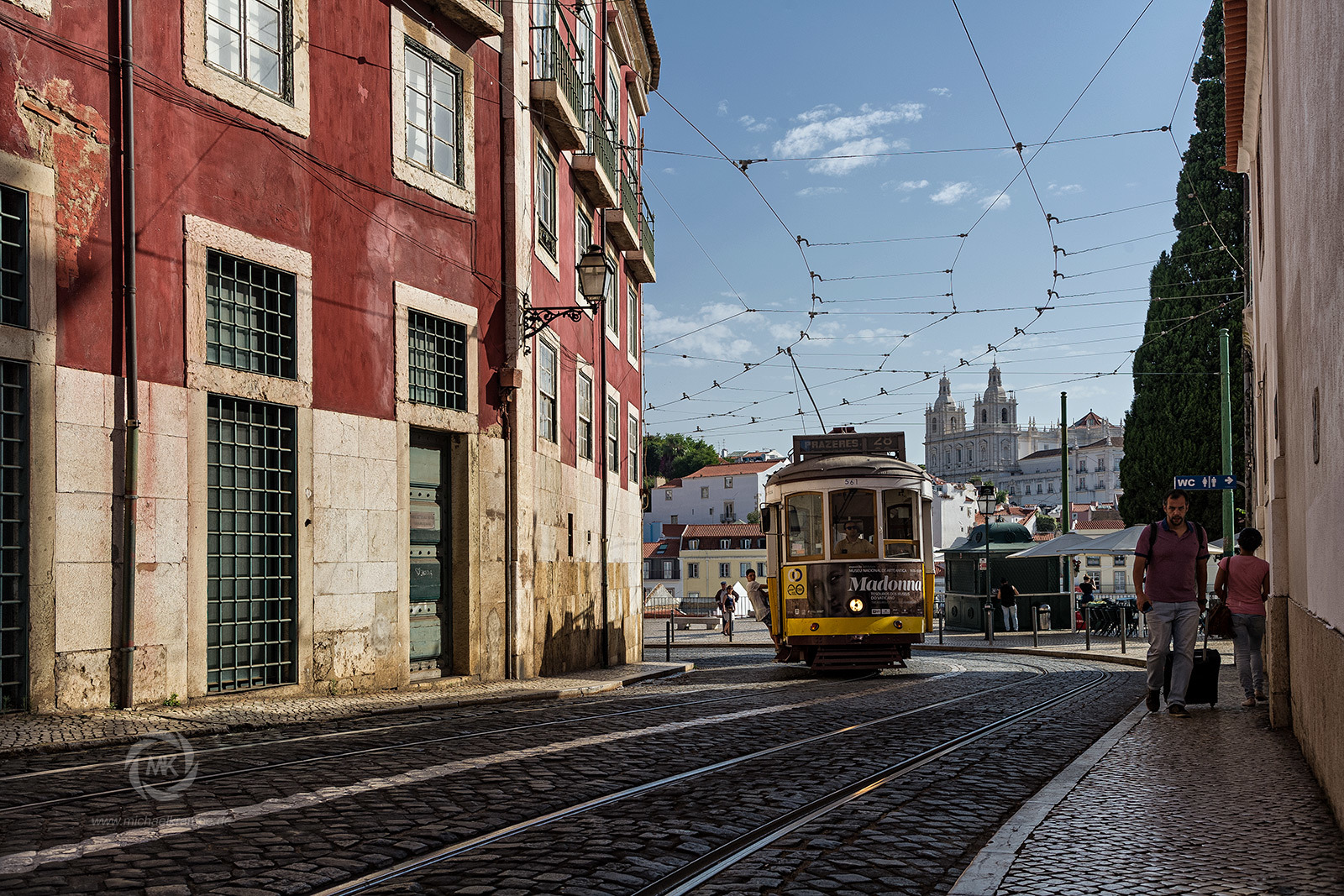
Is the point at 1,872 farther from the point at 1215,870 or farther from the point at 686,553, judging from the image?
the point at 686,553

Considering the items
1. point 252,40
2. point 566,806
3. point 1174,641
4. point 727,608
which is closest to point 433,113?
point 252,40

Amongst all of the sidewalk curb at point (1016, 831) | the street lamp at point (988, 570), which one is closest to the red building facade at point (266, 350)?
the sidewalk curb at point (1016, 831)

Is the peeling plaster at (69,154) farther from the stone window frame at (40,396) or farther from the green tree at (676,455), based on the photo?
the green tree at (676,455)

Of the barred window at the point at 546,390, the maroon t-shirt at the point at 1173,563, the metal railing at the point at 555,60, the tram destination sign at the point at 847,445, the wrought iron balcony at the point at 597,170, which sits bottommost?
the maroon t-shirt at the point at 1173,563

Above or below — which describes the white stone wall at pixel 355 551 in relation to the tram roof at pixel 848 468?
below

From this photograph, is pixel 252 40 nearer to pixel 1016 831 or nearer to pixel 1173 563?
pixel 1173 563

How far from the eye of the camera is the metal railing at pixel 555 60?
17.2 metres

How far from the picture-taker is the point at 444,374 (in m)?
14.9

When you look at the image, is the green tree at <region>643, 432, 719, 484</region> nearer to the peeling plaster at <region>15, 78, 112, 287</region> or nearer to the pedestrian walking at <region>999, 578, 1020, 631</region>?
the pedestrian walking at <region>999, 578, 1020, 631</region>

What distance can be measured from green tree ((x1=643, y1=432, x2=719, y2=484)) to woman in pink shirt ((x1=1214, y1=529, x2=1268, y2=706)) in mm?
105636

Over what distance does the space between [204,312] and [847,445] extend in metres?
10.2

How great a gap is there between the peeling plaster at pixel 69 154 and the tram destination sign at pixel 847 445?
10570 mm

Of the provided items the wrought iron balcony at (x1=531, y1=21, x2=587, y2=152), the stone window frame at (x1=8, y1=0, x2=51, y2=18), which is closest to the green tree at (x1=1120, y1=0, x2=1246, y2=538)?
the wrought iron balcony at (x1=531, y1=21, x2=587, y2=152)

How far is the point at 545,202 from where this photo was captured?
18.2 m
